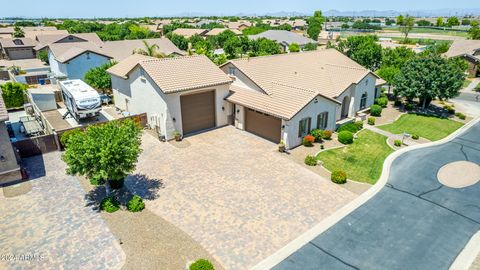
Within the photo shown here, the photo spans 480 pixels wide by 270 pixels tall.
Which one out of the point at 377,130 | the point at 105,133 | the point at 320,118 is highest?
the point at 105,133

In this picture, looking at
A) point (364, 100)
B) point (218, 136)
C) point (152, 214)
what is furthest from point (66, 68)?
point (364, 100)

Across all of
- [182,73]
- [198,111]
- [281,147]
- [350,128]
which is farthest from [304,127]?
[182,73]

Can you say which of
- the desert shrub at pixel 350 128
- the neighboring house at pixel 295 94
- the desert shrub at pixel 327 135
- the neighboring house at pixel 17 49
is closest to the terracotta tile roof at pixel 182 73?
the neighboring house at pixel 295 94

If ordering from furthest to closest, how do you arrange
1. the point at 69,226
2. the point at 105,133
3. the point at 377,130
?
the point at 377,130
the point at 105,133
the point at 69,226

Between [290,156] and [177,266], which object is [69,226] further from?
[290,156]

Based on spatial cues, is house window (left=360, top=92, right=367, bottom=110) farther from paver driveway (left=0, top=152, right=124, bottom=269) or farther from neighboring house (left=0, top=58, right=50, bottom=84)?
neighboring house (left=0, top=58, right=50, bottom=84)

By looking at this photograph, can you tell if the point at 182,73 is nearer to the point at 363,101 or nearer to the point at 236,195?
the point at 236,195
